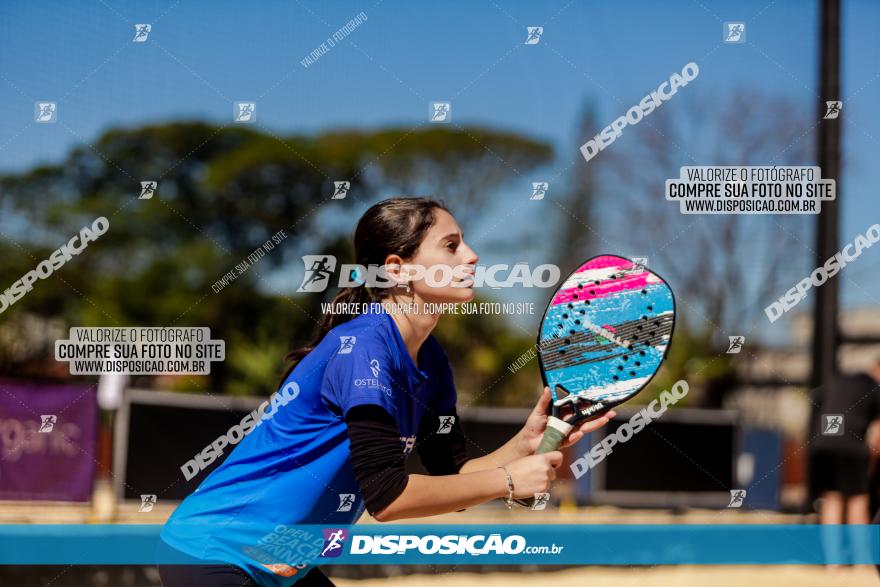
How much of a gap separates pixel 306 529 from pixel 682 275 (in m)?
5.27

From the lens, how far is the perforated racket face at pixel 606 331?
9.75ft

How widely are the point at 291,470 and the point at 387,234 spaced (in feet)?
3.15

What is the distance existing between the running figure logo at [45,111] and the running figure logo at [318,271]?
1444 mm

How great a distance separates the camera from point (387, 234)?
3.08 m

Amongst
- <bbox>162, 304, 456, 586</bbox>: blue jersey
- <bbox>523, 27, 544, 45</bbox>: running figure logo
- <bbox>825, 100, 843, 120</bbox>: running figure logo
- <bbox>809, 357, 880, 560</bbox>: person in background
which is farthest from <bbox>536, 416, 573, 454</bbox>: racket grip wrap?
<bbox>825, 100, 843, 120</bbox>: running figure logo

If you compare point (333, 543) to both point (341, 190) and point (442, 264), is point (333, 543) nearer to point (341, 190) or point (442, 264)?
point (442, 264)

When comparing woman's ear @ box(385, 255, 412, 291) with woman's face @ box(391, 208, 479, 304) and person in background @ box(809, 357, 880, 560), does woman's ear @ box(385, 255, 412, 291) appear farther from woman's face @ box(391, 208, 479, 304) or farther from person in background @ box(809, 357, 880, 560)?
person in background @ box(809, 357, 880, 560)

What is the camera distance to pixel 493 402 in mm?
9609

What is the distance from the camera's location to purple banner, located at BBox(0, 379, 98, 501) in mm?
5211

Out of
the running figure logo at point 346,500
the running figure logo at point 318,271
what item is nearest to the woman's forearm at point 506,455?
the running figure logo at point 346,500

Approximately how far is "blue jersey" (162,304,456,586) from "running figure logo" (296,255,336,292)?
111 inches

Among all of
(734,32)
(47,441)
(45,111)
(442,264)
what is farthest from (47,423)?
(734,32)

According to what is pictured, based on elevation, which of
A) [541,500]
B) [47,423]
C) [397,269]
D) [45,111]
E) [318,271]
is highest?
[45,111]

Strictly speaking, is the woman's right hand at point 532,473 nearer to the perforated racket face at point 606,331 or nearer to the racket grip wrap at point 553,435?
the racket grip wrap at point 553,435
